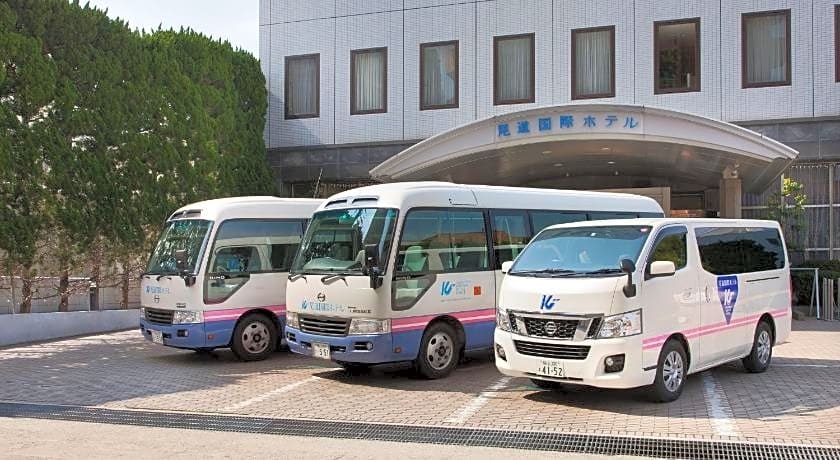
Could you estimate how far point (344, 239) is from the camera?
1116 cm

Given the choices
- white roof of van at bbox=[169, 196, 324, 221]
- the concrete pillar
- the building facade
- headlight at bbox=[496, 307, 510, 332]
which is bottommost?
headlight at bbox=[496, 307, 510, 332]

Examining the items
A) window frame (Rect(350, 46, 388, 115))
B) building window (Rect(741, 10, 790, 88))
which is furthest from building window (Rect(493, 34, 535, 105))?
building window (Rect(741, 10, 790, 88))

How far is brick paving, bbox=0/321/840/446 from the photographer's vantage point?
833cm

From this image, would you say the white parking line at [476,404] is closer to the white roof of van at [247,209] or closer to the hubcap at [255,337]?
the hubcap at [255,337]

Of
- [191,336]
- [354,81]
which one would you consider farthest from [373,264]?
[354,81]

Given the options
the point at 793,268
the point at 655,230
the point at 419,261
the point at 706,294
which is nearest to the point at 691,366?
the point at 706,294

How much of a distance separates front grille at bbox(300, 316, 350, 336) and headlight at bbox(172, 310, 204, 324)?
225 cm

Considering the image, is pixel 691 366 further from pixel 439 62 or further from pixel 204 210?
pixel 439 62

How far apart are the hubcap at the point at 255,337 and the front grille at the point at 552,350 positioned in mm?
5419

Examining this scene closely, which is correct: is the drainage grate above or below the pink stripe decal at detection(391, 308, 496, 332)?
below

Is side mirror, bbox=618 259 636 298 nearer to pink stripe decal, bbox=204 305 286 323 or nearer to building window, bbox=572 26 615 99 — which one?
pink stripe decal, bbox=204 305 286 323

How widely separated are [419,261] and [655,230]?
314 cm

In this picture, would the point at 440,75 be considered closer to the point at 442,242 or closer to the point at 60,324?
the point at 60,324

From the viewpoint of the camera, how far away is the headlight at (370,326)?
34.5ft
